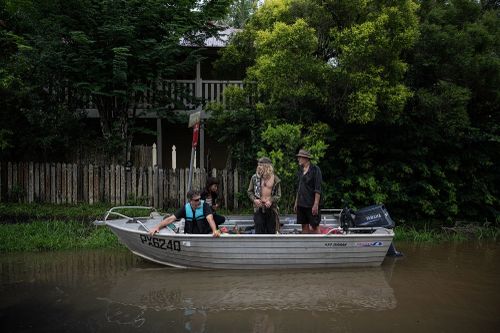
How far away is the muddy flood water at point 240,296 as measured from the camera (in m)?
6.02

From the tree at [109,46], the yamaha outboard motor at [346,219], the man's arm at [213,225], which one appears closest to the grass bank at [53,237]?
the man's arm at [213,225]

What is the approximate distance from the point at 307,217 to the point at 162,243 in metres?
2.55

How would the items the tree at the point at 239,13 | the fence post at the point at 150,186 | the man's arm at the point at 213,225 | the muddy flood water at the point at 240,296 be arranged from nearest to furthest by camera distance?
the muddy flood water at the point at 240,296, the man's arm at the point at 213,225, the fence post at the point at 150,186, the tree at the point at 239,13

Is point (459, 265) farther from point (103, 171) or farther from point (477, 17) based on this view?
point (103, 171)

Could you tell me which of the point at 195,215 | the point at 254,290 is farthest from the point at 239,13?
the point at 254,290

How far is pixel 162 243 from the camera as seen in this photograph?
8.30 metres

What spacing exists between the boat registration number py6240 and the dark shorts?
2217mm

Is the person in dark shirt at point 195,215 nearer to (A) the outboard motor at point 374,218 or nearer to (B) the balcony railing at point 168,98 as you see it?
(A) the outboard motor at point 374,218

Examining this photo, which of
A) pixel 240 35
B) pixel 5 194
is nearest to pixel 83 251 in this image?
pixel 5 194

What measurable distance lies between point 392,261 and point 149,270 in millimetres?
4434

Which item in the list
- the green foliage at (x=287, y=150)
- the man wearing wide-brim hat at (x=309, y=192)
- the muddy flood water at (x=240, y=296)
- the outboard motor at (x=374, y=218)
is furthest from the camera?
the green foliage at (x=287, y=150)

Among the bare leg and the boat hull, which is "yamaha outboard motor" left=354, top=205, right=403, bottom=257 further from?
the bare leg

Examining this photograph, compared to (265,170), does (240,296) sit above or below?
below

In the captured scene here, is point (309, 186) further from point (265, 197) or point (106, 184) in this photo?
point (106, 184)
